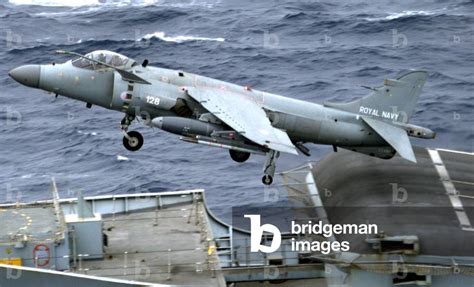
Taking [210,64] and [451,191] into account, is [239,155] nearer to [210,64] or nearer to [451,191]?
[451,191]

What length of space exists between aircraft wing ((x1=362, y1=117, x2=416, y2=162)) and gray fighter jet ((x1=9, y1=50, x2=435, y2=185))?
0.05m

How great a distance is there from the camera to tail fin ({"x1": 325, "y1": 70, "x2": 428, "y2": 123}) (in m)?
57.6

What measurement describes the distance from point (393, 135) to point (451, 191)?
34.2 ft

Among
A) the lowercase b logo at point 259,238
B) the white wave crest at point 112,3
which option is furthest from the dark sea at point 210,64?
the lowercase b logo at point 259,238

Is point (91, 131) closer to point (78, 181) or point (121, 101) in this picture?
point (78, 181)

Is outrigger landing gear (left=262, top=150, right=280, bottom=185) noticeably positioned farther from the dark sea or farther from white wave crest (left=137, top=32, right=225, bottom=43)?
white wave crest (left=137, top=32, right=225, bottom=43)

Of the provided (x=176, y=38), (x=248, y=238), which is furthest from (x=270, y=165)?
(x=176, y=38)

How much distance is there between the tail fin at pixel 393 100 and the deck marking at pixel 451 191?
5.57m

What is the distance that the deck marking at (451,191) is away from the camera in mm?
42875

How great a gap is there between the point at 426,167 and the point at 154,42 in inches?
2141

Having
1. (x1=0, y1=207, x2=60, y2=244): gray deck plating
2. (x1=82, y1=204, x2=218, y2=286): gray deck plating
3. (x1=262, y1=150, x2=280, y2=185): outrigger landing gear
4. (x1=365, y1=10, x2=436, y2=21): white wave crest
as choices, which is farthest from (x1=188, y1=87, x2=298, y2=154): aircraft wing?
(x1=365, y1=10, x2=436, y2=21): white wave crest

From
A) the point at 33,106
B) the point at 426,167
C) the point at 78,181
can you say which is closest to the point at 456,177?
the point at 426,167

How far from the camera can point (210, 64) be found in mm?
93062

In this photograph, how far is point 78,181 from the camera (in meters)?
71.0
